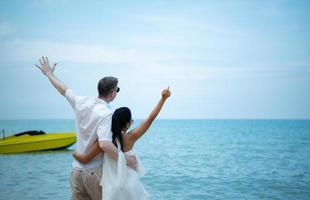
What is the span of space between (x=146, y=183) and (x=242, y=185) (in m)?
3.64

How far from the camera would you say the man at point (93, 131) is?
3101 mm

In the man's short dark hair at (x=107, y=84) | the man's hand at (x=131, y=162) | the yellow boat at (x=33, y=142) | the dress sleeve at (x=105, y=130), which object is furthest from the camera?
the yellow boat at (x=33, y=142)

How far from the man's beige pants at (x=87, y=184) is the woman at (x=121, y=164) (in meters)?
0.09

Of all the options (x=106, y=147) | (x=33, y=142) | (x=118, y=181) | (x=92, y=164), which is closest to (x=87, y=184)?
(x=92, y=164)

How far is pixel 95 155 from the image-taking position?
10.6 feet

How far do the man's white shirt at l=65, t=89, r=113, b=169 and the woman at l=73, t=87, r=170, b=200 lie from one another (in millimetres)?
63

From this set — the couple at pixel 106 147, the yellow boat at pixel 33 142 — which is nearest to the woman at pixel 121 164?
the couple at pixel 106 147

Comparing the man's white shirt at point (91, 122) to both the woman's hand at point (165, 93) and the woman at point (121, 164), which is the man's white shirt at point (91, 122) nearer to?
the woman at point (121, 164)

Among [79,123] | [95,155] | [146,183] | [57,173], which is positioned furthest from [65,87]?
[57,173]

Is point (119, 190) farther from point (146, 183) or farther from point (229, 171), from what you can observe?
point (229, 171)

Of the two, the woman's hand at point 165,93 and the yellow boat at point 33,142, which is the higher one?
the woman's hand at point 165,93

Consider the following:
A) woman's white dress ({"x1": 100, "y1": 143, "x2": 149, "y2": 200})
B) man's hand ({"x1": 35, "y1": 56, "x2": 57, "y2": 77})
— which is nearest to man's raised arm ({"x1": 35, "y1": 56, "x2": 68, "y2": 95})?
man's hand ({"x1": 35, "y1": 56, "x2": 57, "y2": 77})

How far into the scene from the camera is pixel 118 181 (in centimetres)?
317

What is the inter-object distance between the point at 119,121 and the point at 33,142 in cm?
2105
